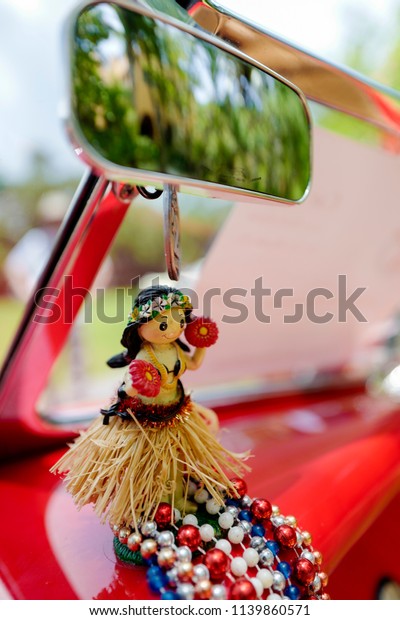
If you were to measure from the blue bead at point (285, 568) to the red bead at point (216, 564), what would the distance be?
0.22 ft

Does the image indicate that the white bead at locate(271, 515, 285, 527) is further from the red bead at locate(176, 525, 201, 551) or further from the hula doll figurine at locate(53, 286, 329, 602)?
the red bead at locate(176, 525, 201, 551)

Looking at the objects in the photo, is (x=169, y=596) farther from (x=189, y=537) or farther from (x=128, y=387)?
(x=128, y=387)

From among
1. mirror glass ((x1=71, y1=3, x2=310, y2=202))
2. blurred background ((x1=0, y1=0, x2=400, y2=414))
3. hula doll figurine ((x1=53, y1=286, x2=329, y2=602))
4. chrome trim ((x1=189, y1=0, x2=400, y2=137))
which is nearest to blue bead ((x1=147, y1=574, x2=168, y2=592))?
hula doll figurine ((x1=53, y1=286, x2=329, y2=602))

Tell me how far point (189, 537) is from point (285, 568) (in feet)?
0.35

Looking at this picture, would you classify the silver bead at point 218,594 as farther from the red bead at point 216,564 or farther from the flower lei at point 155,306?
the flower lei at point 155,306

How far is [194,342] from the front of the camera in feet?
1.78

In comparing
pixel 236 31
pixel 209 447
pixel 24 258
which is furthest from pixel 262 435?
pixel 24 258

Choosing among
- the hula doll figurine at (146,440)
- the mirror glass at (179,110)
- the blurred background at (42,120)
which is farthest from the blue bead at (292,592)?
the blurred background at (42,120)

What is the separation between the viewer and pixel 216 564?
0.46 m

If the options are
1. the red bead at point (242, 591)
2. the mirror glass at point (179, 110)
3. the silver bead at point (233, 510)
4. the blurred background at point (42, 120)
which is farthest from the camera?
the blurred background at point (42, 120)

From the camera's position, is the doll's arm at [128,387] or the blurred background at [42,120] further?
the blurred background at [42,120]

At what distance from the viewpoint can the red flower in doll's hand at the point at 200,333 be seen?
1.78ft
